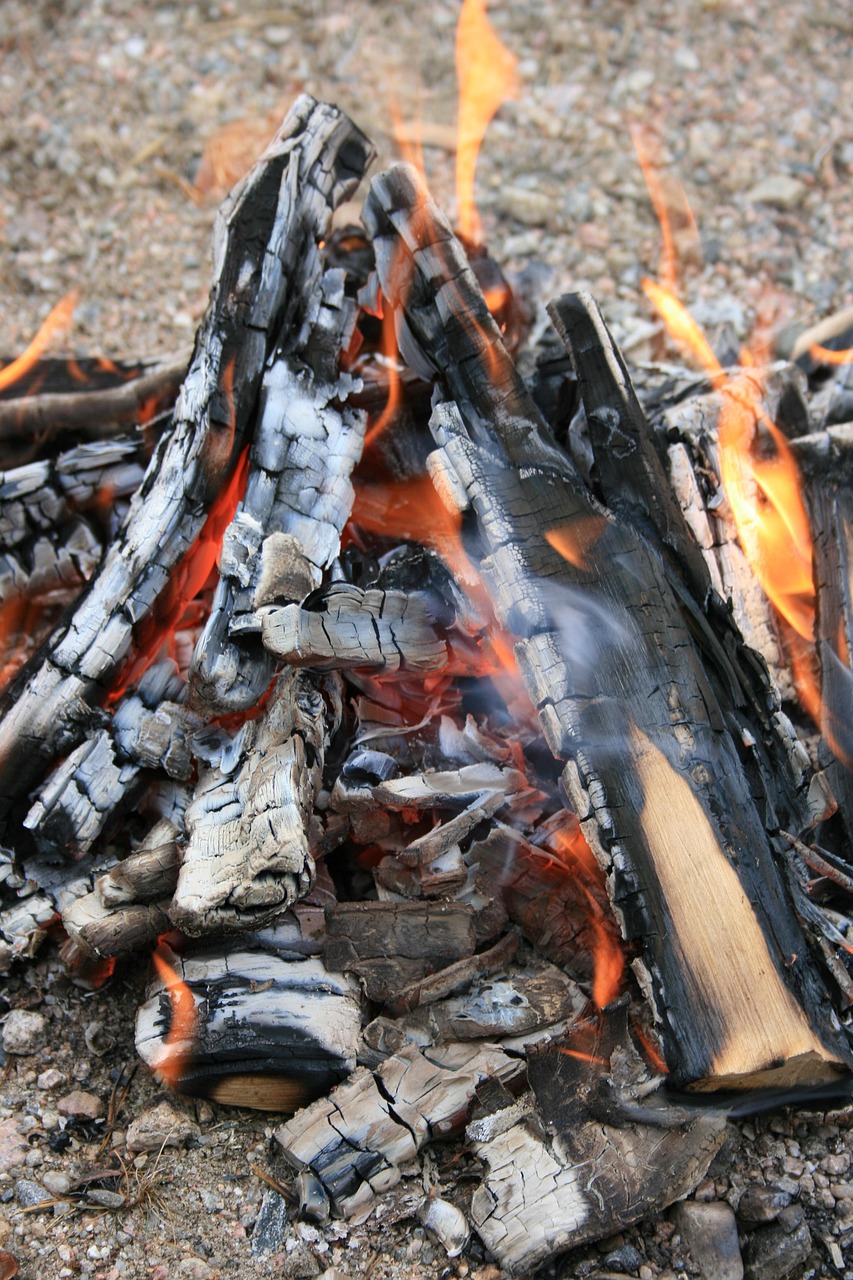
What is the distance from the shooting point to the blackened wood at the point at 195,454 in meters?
2.67

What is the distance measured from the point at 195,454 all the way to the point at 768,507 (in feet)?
5.96

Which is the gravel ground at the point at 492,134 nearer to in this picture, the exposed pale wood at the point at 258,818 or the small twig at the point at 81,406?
the small twig at the point at 81,406

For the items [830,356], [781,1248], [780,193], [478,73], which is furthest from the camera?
[478,73]

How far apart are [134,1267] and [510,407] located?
7.47 feet

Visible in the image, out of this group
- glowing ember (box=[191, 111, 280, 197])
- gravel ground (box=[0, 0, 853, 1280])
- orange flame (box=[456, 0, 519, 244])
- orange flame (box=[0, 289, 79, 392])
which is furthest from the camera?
orange flame (box=[456, 0, 519, 244])

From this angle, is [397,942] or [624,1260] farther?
[397,942]

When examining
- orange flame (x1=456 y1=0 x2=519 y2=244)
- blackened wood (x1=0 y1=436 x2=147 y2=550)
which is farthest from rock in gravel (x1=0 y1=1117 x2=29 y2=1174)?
orange flame (x1=456 y1=0 x2=519 y2=244)

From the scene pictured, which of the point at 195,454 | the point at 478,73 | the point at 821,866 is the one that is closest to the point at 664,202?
the point at 478,73

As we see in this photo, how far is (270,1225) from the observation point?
2062mm

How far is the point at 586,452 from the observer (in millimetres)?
2850

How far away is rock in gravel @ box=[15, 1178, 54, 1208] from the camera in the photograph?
208 cm

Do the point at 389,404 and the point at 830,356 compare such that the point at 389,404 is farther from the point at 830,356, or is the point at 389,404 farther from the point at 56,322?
the point at 56,322

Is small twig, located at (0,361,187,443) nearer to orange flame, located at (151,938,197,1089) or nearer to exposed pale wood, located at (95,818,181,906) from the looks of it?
exposed pale wood, located at (95,818,181,906)

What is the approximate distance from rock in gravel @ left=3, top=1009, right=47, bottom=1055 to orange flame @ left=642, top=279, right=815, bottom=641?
2437mm
